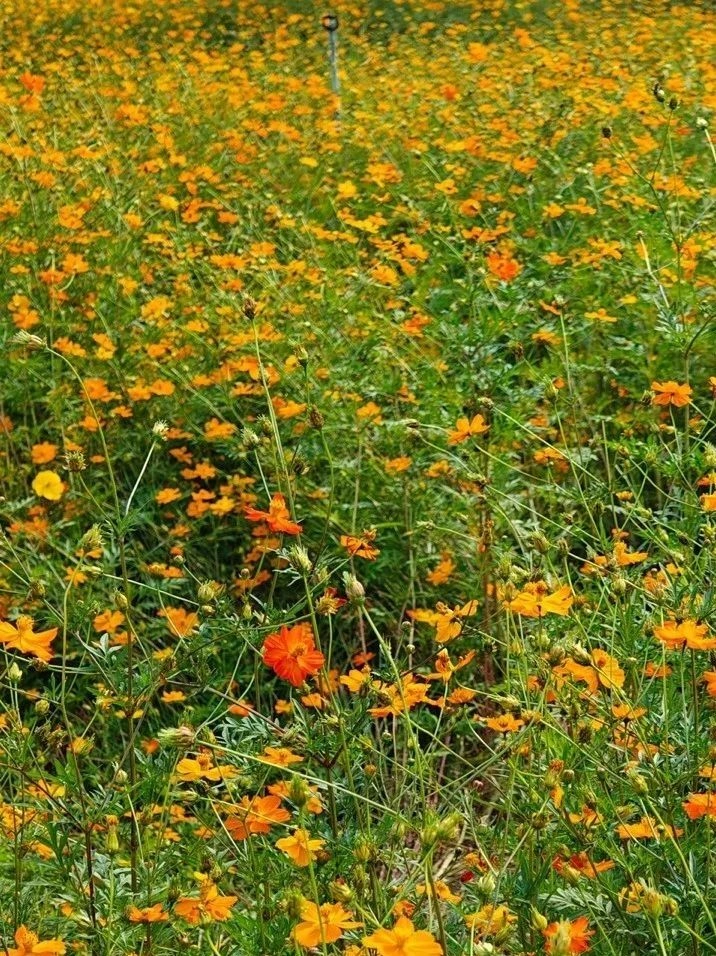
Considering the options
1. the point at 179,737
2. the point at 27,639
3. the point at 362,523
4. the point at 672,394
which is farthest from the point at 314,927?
the point at 362,523

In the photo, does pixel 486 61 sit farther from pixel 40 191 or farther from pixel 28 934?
pixel 28 934

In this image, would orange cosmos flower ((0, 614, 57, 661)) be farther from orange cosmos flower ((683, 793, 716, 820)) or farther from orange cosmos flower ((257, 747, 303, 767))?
orange cosmos flower ((683, 793, 716, 820))

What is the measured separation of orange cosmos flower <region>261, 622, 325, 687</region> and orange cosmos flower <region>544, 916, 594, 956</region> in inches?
13.8

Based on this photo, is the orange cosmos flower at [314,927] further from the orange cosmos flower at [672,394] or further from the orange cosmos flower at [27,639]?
the orange cosmos flower at [672,394]

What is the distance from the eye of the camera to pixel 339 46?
261 inches

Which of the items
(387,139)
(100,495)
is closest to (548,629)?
(100,495)

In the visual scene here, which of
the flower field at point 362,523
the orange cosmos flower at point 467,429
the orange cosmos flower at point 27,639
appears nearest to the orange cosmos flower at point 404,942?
the flower field at point 362,523

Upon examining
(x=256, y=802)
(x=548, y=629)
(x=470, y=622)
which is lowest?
(x=470, y=622)

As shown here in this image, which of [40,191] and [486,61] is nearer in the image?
[40,191]

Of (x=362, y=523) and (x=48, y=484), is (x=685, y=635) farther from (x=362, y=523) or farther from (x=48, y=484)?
(x=362, y=523)

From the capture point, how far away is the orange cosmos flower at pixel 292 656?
1.20 meters

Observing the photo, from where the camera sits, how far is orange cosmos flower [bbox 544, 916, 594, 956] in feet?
2.73

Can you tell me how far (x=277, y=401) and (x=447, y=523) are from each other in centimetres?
44

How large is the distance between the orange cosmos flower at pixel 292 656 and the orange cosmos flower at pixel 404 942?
0.34 meters
